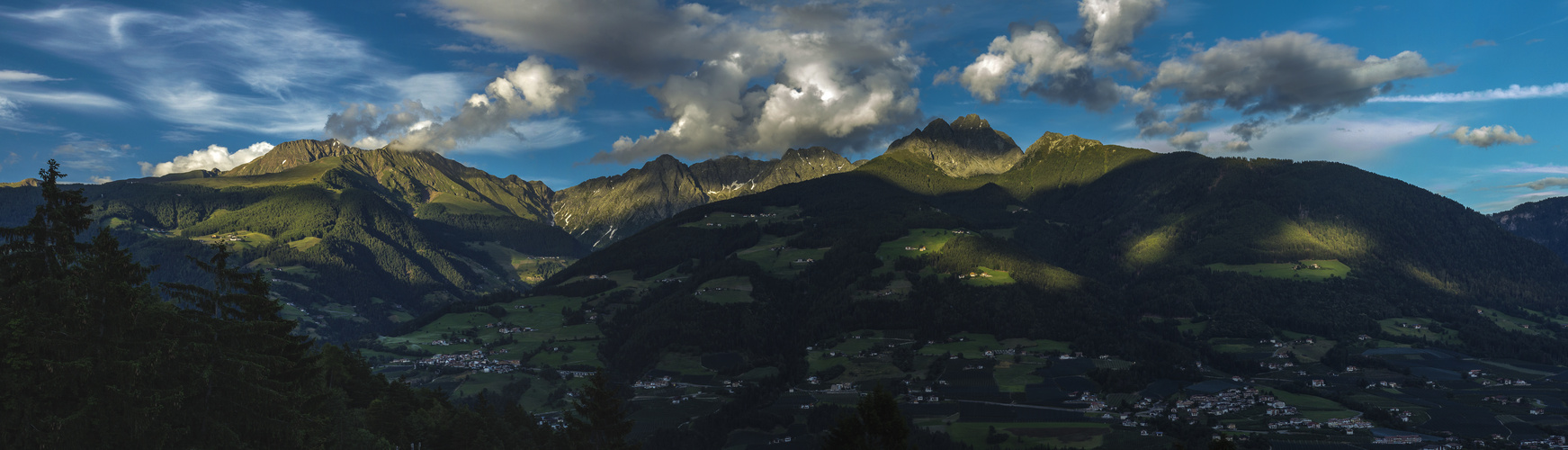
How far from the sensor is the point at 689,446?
157625 millimetres

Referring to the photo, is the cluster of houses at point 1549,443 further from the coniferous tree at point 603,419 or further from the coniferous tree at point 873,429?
the coniferous tree at point 603,419

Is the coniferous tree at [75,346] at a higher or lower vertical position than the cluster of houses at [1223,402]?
higher

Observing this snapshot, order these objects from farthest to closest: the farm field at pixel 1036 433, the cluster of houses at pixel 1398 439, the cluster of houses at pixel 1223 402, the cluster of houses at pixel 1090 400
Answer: the cluster of houses at pixel 1090 400
the cluster of houses at pixel 1223 402
the farm field at pixel 1036 433
the cluster of houses at pixel 1398 439

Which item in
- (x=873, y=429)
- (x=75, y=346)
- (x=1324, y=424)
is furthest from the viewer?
(x=1324, y=424)

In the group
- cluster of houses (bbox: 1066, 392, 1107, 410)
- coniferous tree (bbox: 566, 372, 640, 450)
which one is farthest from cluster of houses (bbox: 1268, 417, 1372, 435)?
coniferous tree (bbox: 566, 372, 640, 450)

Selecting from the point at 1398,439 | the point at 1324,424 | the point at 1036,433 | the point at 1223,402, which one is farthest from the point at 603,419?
the point at 1223,402

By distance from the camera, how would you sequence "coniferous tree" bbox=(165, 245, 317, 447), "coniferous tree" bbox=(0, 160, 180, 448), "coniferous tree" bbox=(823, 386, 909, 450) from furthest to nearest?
"coniferous tree" bbox=(823, 386, 909, 450), "coniferous tree" bbox=(165, 245, 317, 447), "coniferous tree" bbox=(0, 160, 180, 448)

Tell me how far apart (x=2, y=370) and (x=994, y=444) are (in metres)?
137

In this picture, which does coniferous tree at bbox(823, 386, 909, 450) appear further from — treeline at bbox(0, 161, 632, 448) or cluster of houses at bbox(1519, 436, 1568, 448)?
cluster of houses at bbox(1519, 436, 1568, 448)

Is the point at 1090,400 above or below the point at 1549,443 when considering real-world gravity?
above

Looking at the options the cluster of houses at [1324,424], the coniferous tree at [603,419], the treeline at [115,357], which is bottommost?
the cluster of houses at [1324,424]

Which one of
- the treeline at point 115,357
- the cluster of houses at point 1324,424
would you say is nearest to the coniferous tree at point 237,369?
the treeline at point 115,357

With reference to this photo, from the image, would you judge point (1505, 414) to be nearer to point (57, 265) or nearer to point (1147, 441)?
point (1147, 441)

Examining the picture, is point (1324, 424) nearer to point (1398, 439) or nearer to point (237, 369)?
point (1398, 439)
